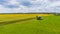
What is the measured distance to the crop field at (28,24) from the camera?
375 centimetres

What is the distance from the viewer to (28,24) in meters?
4.12

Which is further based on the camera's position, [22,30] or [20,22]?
[20,22]

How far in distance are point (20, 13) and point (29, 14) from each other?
0.28 meters

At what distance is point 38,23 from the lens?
416 centimetres

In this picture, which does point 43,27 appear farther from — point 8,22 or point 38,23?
point 8,22

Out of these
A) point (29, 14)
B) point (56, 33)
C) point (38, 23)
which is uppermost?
point (29, 14)

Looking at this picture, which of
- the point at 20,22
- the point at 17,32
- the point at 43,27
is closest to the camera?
the point at 17,32

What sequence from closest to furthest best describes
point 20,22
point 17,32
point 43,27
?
point 17,32 → point 43,27 → point 20,22

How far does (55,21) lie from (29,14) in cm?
92

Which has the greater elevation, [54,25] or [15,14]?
[15,14]

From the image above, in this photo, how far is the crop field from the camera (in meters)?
3.75

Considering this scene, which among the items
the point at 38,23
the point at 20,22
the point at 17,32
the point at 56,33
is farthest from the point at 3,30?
the point at 56,33

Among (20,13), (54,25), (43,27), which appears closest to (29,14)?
(20,13)

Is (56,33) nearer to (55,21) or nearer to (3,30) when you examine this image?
(55,21)
